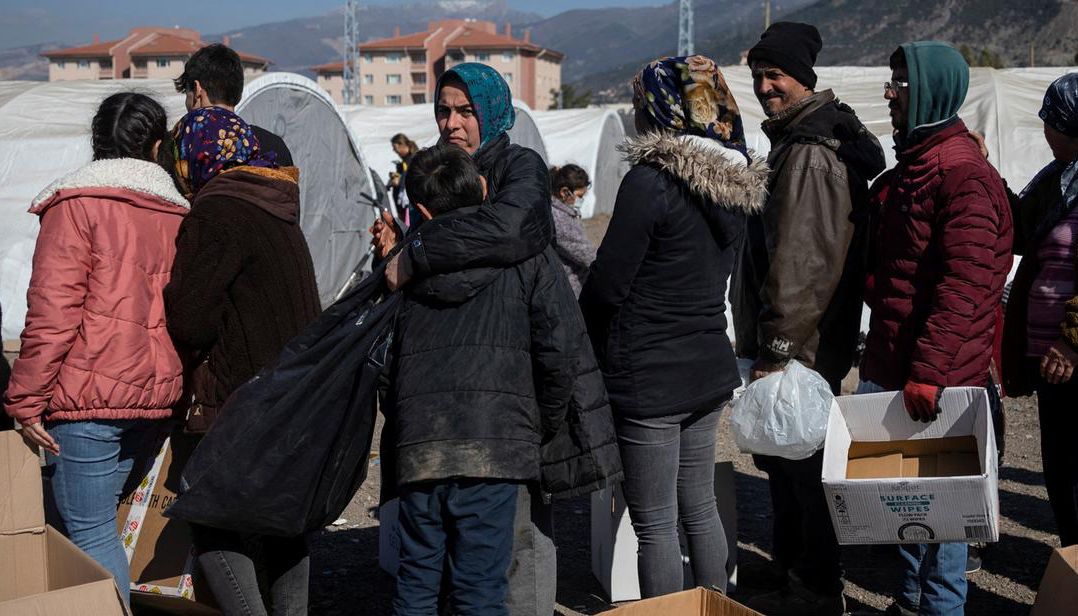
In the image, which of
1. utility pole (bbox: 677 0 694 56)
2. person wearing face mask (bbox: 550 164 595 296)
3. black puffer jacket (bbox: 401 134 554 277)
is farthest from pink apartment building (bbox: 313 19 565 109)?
black puffer jacket (bbox: 401 134 554 277)

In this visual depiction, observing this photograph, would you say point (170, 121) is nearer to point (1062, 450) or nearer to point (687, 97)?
point (687, 97)

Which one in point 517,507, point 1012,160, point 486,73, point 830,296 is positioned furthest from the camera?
point 1012,160

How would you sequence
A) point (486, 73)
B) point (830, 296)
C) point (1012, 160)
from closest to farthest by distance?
point (486, 73) → point (830, 296) → point (1012, 160)

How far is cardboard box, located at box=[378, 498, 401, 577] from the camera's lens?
13.3ft

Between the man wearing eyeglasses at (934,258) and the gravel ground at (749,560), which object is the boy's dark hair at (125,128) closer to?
the gravel ground at (749,560)

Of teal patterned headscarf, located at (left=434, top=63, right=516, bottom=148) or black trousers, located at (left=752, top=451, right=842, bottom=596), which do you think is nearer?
teal patterned headscarf, located at (left=434, top=63, right=516, bottom=148)

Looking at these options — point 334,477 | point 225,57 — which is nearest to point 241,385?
point 334,477

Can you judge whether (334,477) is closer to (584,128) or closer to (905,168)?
(905,168)

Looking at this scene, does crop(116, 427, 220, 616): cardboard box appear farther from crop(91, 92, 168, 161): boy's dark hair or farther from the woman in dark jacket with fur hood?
the woman in dark jacket with fur hood

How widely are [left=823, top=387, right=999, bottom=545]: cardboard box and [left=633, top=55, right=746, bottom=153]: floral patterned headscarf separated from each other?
3.00 feet

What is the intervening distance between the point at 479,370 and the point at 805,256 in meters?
1.30

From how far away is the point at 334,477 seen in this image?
289 centimetres

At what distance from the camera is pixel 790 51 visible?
3.61 meters

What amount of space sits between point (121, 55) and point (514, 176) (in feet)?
397
